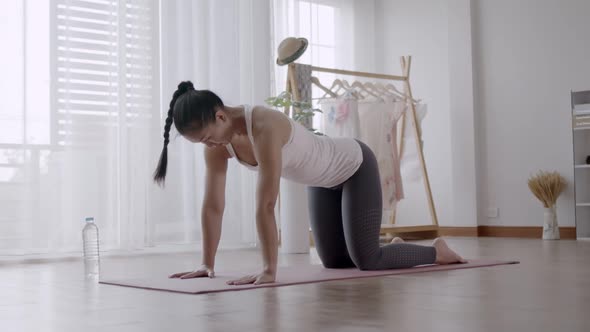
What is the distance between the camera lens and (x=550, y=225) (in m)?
5.98

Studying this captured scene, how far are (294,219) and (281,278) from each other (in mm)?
2162

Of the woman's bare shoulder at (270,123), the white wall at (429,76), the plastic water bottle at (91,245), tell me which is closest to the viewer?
the woman's bare shoulder at (270,123)

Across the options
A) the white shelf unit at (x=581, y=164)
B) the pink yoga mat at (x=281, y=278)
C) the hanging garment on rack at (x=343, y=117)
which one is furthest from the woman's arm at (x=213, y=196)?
the white shelf unit at (x=581, y=164)

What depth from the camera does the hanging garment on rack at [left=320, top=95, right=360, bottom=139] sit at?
5.82 metres

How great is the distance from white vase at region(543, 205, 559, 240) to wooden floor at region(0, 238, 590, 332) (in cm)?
256

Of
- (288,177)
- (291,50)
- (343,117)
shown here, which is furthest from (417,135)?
(288,177)

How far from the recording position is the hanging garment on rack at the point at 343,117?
5824 millimetres

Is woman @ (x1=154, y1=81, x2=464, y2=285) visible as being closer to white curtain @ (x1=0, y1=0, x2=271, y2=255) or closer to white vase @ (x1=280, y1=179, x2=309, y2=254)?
white vase @ (x1=280, y1=179, x2=309, y2=254)

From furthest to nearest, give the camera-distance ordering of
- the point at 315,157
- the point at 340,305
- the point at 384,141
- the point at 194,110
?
the point at 384,141 → the point at 315,157 → the point at 194,110 → the point at 340,305

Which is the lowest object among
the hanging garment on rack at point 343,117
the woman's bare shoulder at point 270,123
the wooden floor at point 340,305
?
the wooden floor at point 340,305

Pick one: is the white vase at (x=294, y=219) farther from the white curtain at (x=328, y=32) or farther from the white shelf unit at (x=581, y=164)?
the white shelf unit at (x=581, y=164)

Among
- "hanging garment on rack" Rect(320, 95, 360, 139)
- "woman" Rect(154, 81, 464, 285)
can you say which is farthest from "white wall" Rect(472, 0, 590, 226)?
"woman" Rect(154, 81, 464, 285)

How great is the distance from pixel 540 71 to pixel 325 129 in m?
1.92

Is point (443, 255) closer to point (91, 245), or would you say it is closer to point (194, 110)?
point (194, 110)
